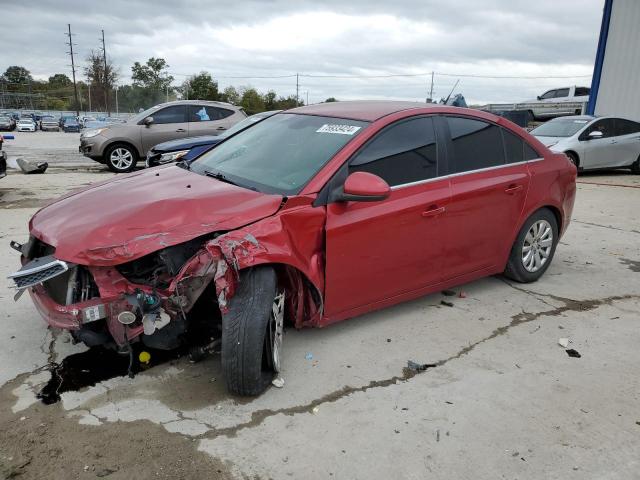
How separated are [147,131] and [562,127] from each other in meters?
10.2

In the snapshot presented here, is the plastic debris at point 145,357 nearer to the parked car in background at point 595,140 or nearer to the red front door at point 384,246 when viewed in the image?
the red front door at point 384,246

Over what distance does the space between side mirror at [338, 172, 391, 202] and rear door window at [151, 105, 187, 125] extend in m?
10.5

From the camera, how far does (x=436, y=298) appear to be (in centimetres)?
450

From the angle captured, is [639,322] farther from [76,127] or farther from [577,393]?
[76,127]

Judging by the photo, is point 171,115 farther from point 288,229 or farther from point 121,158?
point 288,229

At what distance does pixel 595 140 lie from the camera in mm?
12516

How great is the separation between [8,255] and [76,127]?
4540 centimetres

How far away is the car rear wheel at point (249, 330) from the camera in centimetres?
281

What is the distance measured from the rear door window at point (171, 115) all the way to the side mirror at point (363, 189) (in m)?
10.5

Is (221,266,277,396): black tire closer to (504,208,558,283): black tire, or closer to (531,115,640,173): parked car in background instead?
(504,208,558,283): black tire

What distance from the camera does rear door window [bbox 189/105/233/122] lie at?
1281 cm

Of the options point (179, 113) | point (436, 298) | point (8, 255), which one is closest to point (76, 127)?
point (179, 113)

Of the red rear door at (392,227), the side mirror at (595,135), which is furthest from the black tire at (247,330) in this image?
the side mirror at (595,135)

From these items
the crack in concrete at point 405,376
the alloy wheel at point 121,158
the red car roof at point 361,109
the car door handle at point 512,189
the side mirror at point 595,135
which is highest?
the red car roof at point 361,109
